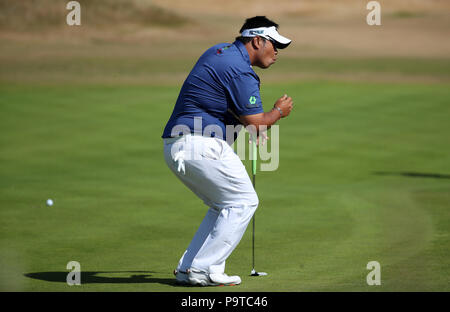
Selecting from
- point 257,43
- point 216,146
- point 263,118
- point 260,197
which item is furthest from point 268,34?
point 260,197

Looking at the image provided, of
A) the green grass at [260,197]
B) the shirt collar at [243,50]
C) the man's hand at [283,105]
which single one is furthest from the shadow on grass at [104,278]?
the shirt collar at [243,50]

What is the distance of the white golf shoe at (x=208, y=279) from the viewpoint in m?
7.28

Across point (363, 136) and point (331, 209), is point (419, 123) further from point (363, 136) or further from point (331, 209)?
point (331, 209)

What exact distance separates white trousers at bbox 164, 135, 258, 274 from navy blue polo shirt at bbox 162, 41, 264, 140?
0.11 meters

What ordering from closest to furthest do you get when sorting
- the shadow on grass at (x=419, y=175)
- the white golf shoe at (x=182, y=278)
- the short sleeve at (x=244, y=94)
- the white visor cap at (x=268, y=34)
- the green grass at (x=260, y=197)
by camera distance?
1. the short sleeve at (x=244, y=94)
2. the white golf shoe at (x=182, y=278)
3. the white visor cap at (x=268, y=34)
4. the green grass at (x=260, y=197)
5. the shadow on grass at (x=419, y=175)

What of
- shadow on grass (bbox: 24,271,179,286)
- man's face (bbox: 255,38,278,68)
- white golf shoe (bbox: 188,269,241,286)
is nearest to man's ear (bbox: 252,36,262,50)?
man's face (bbox: 255,38,278,68)

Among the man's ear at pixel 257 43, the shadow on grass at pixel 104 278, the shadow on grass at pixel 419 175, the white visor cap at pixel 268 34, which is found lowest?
the shadow on grass at pixel 104 278

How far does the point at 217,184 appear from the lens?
7273mm

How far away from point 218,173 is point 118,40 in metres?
43.6

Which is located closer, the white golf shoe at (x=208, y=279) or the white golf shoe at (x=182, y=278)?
the white golf shoe at (x=208, y=279)

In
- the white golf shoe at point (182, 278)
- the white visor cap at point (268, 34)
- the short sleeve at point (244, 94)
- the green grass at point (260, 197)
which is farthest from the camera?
the green grass at point (260, 197)

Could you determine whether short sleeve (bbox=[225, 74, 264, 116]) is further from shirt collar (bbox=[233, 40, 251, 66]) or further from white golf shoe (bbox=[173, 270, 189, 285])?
white golf shoe (bbox=[173, 270, 189, 285])

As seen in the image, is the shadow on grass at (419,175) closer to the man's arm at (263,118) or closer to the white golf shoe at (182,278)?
the man's arm at (263,118)

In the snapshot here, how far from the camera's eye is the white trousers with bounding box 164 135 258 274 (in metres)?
7.27
